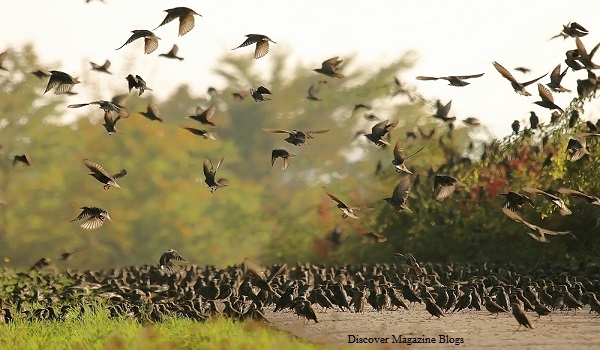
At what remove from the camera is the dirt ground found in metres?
11.6

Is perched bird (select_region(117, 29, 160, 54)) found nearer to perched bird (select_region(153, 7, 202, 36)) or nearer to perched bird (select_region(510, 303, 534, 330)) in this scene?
perched bird (select_region(153, 7, 202, 36))

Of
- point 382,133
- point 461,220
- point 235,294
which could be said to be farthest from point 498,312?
point 461,220

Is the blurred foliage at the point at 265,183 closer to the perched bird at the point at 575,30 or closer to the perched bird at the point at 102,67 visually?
the perched bird at the point at 102,67

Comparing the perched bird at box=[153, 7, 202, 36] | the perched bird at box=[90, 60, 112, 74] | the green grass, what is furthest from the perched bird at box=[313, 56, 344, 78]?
the green grass

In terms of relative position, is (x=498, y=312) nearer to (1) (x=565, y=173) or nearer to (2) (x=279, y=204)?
(1) (x=565, y=173)

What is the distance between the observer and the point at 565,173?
23016 mm

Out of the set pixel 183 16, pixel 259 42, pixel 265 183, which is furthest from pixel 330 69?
pixel 265 183

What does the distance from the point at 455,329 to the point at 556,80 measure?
17.4 ft

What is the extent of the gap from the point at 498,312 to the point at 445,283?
154 inches

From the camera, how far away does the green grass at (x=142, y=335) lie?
37.5 ft

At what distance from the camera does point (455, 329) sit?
1285cm

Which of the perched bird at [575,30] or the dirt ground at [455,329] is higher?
the perched bird at [575,30]

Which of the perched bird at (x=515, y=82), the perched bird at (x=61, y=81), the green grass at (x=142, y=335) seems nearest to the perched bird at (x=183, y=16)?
the perched bird at (x=61, y=81)

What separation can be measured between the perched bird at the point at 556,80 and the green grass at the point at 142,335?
6.51 m
